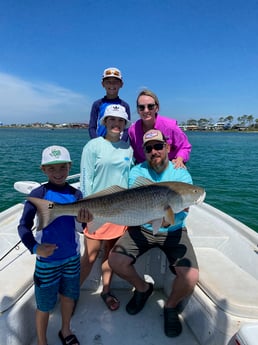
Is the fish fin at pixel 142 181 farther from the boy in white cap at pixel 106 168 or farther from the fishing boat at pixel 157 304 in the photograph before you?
the fishing boat at pixel 157 304

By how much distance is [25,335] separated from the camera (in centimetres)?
284

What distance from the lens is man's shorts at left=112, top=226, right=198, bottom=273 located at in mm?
3219

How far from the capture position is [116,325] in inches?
128

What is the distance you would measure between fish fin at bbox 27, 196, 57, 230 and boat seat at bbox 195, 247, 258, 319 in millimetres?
1823

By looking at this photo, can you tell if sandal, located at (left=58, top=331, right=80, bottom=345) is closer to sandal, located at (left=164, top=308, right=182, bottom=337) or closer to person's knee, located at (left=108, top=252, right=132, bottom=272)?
person's knee, located at (left=108, top=252, right=132, bottom=272)

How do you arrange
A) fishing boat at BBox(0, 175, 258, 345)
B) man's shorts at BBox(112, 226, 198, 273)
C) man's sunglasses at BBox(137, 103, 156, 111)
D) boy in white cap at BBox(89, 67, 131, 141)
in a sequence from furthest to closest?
boy in white cap at BBox(89, 67, 131, 141), man's sunglasses at BBox(137, 103, 156, 111), man's shorts at BBox(112, 226, 198, 273), fishing boat at BBox(0, 175, 258, 345)

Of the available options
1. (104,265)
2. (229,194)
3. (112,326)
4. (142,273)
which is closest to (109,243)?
(104,265)

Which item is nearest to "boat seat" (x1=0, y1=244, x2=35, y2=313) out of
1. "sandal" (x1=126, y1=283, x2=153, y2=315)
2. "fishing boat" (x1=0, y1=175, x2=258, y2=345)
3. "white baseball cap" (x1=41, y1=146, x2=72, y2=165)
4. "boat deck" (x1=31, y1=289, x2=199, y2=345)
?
"fishing boat" (x1=0, y1=175, x2=258, y2=345)

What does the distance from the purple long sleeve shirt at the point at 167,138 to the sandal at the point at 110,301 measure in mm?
1896

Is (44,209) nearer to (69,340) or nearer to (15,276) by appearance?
(15,276)

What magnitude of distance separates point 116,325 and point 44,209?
6.00 feet

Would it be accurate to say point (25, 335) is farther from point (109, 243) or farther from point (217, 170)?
point (217, 170)

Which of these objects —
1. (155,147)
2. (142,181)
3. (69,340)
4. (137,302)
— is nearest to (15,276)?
(69,340)

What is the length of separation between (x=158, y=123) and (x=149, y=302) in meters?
2.51
